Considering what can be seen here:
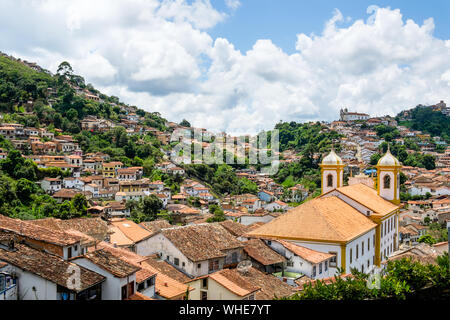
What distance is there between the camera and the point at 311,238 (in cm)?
1930

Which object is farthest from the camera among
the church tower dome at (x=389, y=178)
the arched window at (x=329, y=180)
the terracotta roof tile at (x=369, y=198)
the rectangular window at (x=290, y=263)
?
the church tower dome at (x=389, y=178)

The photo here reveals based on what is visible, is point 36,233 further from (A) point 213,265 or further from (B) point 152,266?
(A) point 213,265

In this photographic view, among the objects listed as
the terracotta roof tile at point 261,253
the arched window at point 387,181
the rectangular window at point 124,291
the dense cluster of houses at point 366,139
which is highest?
the dense cluster of houses at point 366,139

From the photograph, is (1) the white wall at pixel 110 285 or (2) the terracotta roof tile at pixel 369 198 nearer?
(1) the white wall at pixel 110 285

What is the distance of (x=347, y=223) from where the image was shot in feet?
69.7

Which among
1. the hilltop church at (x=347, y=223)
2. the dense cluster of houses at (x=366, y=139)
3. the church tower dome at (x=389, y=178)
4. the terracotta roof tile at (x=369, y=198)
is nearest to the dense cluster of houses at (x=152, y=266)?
the hilltop church at (x=347, y=223)

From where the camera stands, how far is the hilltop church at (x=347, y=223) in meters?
19.4

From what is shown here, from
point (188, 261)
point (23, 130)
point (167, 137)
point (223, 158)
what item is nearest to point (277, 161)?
point (223, 158)

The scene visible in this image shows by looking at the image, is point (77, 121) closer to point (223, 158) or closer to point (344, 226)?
point (223, 158)

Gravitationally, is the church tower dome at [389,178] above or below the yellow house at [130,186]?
above

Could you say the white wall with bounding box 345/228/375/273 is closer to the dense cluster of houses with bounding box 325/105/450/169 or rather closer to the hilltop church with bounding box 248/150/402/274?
the hilltop church with bounding box 248/150/402/274

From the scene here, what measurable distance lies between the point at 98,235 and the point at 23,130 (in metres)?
49.2

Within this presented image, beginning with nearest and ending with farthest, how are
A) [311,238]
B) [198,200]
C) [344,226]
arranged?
[311,238] < [344,226] < [198,200]

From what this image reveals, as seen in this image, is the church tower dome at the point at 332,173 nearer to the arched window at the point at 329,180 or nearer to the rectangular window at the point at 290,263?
the arched window at the point at 329,180
